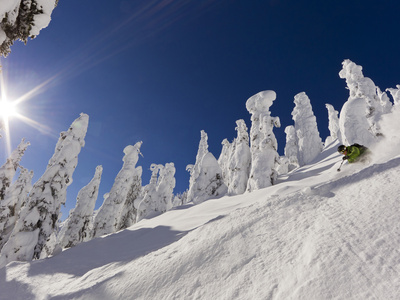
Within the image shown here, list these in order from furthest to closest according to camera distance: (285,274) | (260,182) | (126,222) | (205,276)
A: (126,222) < (260,182) < (205,276) < (285,274)

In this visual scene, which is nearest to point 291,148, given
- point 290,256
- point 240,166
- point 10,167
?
point 240,166

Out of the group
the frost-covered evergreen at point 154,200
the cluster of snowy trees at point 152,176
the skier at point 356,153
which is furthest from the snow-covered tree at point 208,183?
the skier at point 356,153

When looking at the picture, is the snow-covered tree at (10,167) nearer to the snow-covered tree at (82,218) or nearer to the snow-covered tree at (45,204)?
the snow-covered tree at (45,204)

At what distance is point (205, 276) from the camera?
3.36m

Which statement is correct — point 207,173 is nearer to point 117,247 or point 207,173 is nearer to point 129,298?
point 117,247

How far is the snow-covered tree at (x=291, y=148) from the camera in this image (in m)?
29.7

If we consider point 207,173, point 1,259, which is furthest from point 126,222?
point 1,259

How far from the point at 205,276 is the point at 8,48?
5779mm

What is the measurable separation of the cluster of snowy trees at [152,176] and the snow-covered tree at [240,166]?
95 mm

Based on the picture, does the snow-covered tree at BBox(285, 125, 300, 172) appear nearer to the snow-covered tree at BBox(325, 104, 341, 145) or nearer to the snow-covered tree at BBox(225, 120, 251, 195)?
the snow-covered tree at BBox(325, 104, 341, 145)

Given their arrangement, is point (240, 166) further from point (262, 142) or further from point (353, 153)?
point (353, 153)

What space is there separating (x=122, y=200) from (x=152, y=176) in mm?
5720

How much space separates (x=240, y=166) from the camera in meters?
21.1

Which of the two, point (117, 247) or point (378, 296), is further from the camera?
point (117, 247)
